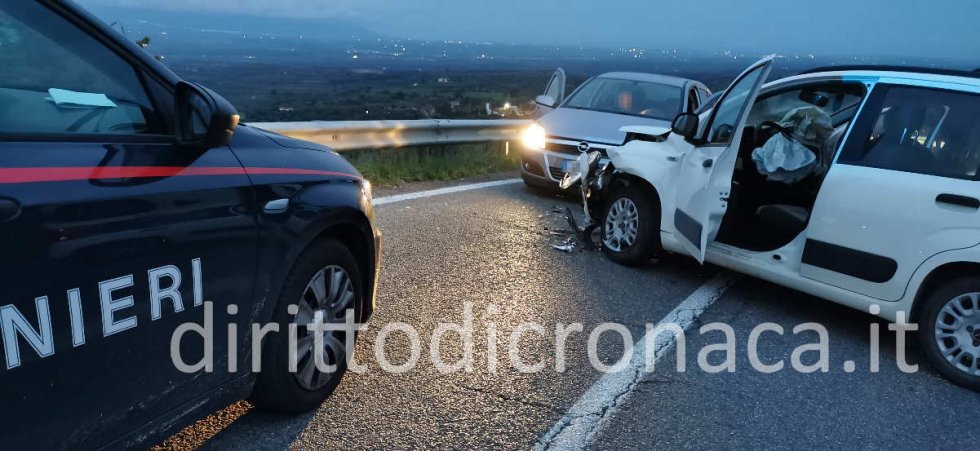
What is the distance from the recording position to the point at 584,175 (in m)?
6.57

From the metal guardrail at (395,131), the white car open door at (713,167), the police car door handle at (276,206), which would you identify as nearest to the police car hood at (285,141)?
the police car door handle at (276,206)

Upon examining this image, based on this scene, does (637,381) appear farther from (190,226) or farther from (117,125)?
(117,125)

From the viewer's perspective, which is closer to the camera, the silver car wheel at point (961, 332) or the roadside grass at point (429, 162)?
the silver car wheel at point (961, 332)

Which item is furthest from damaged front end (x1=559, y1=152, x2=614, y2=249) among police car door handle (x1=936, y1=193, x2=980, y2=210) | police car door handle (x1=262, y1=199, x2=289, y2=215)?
police car door handle (x1=262, y1=199, x2=289, y2=215)

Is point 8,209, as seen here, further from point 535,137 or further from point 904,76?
point 535,137

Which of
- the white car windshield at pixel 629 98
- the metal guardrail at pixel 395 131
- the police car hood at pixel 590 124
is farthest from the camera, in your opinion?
the white car windshield at pixel 629 98

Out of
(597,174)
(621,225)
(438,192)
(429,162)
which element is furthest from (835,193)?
(429,162)

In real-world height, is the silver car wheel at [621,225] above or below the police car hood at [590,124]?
below

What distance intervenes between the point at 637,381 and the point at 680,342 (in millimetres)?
687

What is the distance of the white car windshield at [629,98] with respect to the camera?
9570 millimetres

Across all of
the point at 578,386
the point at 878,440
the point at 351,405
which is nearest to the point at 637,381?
the point at 578,386

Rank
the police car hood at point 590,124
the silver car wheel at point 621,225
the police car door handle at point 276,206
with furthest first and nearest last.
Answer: the police car hood at point 590,124 < the silver car wheel at point 621,225 < the police car door handle at point 276,206

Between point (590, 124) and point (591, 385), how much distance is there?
18.0 feet

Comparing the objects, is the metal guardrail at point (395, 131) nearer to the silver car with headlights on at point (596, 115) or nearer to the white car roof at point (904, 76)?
the silver car with headlights on at point (596, 115)
